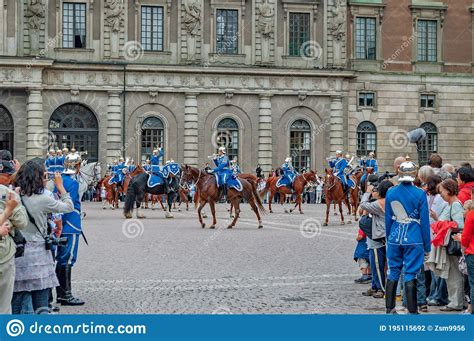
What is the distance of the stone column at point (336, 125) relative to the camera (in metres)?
48.5

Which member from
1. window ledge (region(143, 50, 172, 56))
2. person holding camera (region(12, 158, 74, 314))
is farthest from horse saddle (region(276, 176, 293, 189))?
person holding camera (region(12, 158, 74, 314))

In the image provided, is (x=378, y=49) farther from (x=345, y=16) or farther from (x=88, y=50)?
(x=88, y=50)

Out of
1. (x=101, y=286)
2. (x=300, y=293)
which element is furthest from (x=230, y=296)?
(x=101, y=286)

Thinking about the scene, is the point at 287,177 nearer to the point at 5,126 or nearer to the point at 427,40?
the point at 5,126

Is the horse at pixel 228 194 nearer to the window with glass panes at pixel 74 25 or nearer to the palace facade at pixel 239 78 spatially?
the palace facade at pixel 239 78

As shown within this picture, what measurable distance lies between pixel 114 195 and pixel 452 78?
2302 centimetres

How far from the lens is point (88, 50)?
45531mm

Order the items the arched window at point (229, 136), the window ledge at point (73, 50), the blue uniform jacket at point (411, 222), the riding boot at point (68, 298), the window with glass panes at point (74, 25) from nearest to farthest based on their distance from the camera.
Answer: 1. the blue uniform jacket at point (411, 222)
2. the riding boot at point (68, 298)
3. the window ledge at point (73, 50)
4. the window with glass panes at point (74, 25)
5. the arched window at point (229, 136)

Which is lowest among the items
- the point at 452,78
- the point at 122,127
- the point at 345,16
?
the point at 122,127

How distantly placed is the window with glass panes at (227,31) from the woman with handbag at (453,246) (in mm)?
35675

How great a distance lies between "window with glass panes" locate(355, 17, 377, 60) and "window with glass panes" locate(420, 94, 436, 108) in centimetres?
390

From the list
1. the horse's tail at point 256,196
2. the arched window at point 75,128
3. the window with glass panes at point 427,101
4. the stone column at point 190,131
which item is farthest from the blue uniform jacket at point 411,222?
the window with glass panes at point 427,101

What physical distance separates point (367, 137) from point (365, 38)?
5.78 meters
